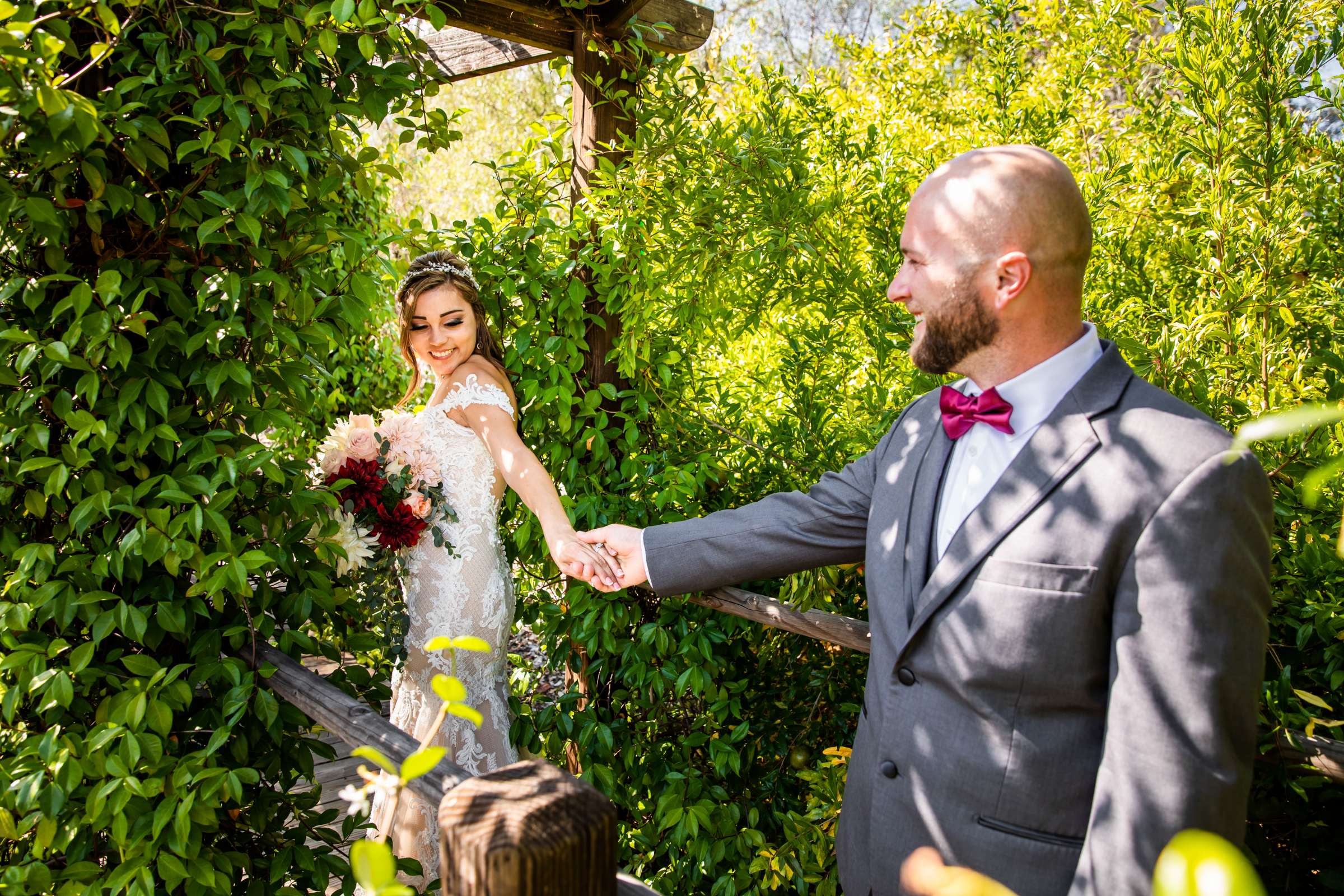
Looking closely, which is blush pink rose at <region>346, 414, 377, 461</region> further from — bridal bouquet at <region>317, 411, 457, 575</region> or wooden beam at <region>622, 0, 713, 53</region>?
wooden beam at <region>622, 0, 713, 53</region>

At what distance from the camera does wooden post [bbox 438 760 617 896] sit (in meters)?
0.78

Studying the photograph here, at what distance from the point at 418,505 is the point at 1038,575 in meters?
1.79

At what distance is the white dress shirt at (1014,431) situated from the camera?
1.44 m

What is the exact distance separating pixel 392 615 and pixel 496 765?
56 cm

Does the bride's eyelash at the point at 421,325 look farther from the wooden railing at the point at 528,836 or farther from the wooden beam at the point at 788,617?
the wooden railing at the point at 528,836

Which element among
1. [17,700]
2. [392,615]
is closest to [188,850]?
[17,700]

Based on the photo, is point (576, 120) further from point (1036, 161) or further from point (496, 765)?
point (496, 765)

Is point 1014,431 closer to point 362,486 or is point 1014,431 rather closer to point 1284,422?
point 1284,422

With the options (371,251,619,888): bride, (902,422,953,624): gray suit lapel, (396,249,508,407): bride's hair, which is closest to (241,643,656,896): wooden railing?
(902,422,953,624): gray suit lapel

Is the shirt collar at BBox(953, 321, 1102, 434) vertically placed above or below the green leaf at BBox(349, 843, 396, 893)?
above

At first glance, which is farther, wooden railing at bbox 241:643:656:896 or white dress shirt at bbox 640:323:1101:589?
white dress shirt at bbox 640:323:1101:589

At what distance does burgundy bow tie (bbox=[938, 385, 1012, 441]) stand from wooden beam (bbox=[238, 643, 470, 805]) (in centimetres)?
99

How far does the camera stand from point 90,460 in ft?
5.24

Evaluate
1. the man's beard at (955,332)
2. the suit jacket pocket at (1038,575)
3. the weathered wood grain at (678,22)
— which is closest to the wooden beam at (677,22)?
the weathered wood grain at (678,22)
